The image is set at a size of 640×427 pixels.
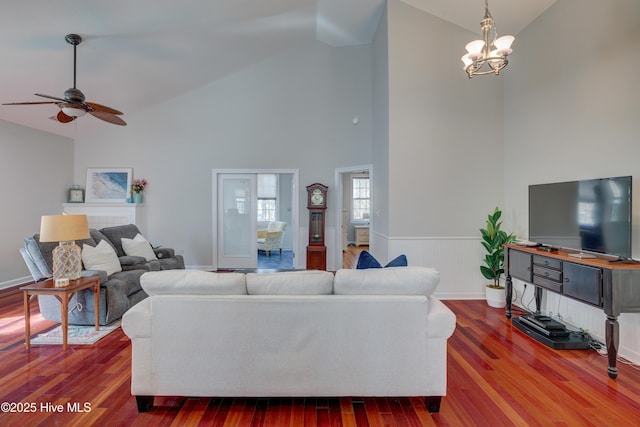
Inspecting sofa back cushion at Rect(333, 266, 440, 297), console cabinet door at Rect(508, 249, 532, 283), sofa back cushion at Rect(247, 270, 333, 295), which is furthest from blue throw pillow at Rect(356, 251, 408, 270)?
console cabinet door at Rect(508, 249, 532, 283)

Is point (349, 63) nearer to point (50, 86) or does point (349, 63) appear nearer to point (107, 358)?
point (50, 86)

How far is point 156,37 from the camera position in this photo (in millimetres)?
3961

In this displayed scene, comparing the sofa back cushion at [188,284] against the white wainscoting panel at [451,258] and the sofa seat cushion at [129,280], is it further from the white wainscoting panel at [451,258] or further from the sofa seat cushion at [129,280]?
the white wainscoting panel at [451,258]

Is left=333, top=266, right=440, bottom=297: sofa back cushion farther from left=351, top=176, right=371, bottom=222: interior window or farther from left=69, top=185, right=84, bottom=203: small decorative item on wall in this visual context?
left=351, top=176, right=371, bottom=222: interior window

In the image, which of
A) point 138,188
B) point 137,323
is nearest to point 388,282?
point 137,323

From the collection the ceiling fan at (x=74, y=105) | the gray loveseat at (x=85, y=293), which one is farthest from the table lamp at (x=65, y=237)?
the ceiling fan at (x=74, y=105)

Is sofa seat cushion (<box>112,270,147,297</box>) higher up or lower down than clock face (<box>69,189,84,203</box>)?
lower down

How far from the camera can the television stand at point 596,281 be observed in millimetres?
2219

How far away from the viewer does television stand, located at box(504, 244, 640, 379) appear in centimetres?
222

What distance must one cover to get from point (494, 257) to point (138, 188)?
19.8 ft

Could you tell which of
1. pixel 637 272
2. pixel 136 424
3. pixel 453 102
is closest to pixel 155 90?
pixel 453 102

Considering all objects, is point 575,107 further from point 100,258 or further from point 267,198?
point 267,198

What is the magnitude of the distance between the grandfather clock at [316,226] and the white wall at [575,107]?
2.99 metres

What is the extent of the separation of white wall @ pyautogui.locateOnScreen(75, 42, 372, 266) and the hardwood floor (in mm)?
3497
